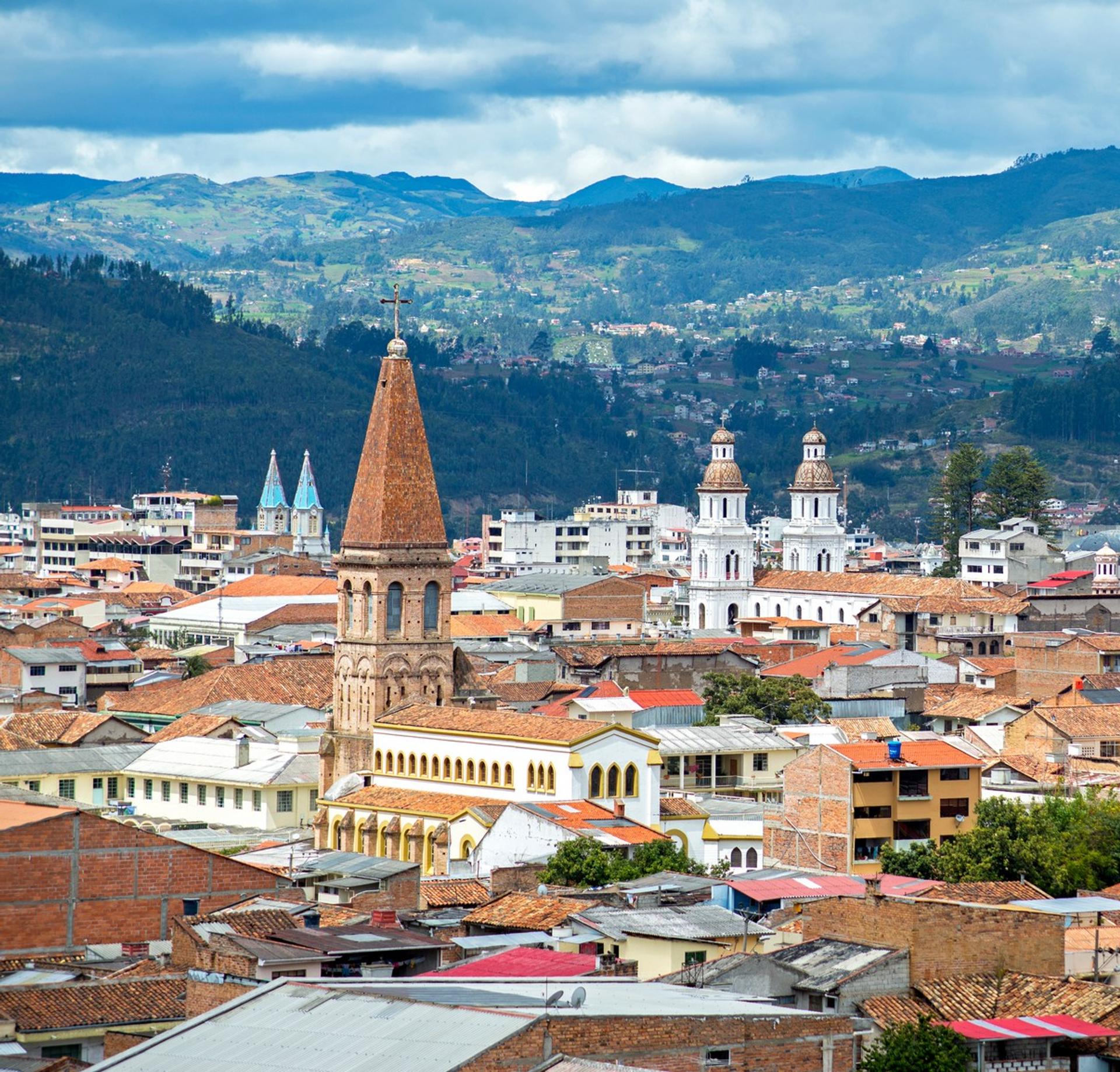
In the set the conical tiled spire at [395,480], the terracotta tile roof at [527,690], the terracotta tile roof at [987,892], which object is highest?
the conical tiled spire at [395,480]

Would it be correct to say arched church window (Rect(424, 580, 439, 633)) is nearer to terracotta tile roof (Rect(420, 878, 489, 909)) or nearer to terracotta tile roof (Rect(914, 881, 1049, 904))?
terracotta tile roof (Rect(420, 878, 489, 909))

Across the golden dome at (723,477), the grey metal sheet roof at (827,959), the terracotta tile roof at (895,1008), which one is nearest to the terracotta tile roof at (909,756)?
the grey metal sheet roof at (827,959)

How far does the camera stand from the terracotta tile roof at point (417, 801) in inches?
2756

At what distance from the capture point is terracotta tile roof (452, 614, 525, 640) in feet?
440

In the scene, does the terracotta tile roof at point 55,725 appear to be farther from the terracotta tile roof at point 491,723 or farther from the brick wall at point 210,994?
the brick wall at point 210,994

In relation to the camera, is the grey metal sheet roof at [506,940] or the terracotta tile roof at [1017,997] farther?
the grey metal sheet roof at [506,940]

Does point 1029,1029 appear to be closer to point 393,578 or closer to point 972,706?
point 393,578

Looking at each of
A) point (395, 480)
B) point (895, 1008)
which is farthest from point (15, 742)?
point (895, 1008)

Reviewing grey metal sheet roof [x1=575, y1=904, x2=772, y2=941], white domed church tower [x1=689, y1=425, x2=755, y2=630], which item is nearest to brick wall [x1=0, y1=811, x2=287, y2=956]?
grey metal sheet roof [x1=575, y1=904, x2=772, y2=941]

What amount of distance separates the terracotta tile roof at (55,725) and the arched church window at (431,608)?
12.2 meters

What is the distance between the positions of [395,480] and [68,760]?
483 inches

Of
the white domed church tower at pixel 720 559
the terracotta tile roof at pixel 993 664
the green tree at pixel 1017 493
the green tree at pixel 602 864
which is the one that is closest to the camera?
the green tree at pixel 602 864

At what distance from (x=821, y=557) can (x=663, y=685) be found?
85365 mm

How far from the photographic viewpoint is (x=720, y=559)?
17488cm
